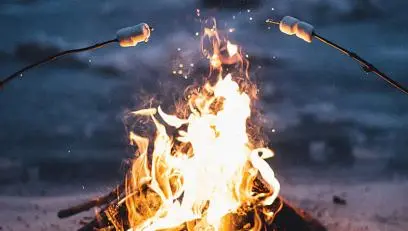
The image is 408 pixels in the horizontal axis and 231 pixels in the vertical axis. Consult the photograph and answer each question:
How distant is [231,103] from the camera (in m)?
16.6

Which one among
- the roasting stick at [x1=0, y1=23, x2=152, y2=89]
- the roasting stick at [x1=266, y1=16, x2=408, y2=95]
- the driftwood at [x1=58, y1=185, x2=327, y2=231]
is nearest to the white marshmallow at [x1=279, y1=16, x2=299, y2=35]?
the roasting stick at [x1=266, y1=16, x2=408, y2=95]

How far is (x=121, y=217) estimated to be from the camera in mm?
19859

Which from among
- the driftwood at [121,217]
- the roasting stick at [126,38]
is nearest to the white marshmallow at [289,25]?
the roasting stick at [126,38]

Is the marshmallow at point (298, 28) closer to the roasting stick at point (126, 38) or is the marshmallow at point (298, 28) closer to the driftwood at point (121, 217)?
the roasting stick at point (126, 38)

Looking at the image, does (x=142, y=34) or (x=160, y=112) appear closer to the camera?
(x=142, y=34)

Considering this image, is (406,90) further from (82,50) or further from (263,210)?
(263,210)

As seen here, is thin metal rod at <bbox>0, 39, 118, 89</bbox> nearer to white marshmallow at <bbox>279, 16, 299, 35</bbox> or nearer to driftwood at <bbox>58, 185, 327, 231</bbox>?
white marshmallow at <bbox>279, 16, 299, 35</bbox>

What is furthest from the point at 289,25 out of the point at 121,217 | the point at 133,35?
the point at 121,217

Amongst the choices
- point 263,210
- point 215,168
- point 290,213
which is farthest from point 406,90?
point 290,213

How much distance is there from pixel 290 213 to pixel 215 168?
5.16m

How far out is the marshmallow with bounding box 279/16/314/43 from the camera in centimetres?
1122

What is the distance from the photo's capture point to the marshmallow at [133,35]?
1113 centimetres

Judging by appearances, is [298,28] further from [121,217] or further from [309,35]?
[121,217]

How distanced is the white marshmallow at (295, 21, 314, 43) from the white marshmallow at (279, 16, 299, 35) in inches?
2.5
